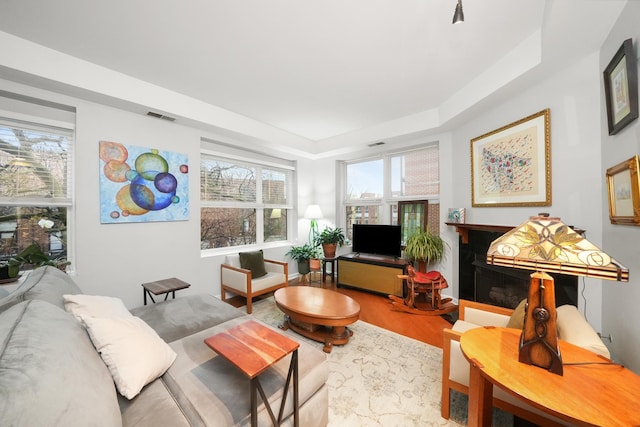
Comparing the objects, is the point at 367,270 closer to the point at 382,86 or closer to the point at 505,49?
the point at 382,86

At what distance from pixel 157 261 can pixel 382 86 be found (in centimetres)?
348

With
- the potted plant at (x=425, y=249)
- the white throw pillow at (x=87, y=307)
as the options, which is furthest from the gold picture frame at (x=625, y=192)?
the white throw pillow at (x=87, y=307)

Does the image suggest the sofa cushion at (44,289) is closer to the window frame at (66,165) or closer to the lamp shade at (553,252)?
the window frame at (66,165)

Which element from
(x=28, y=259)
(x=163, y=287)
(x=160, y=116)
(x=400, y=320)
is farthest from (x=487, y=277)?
(x=28, y=259)

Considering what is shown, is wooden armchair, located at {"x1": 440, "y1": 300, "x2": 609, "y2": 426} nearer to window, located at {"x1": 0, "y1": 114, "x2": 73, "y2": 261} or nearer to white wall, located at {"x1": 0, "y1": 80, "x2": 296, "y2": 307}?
white wall, located at {"x1": 0, "y1": 80, "x2": 296, "y2": 307}

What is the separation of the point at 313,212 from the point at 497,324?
11.1ft

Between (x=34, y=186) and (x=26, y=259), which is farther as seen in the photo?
(x=34, y=186)

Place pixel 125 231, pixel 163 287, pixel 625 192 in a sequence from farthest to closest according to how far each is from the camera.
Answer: pixel 125 231, pixel 163 287, pixel 625 192

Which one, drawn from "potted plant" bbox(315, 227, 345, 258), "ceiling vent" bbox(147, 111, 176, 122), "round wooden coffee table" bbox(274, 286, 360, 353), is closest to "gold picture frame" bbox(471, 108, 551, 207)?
"round wooden coffee table" bbox(274, 286, 360, 353)

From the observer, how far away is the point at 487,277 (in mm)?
2854

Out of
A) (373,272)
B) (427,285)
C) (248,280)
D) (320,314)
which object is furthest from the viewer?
(373,272)

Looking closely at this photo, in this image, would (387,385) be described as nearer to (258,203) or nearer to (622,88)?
(622,88)

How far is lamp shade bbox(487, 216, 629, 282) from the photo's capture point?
99cm

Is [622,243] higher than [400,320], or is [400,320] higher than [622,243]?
[622,243]
